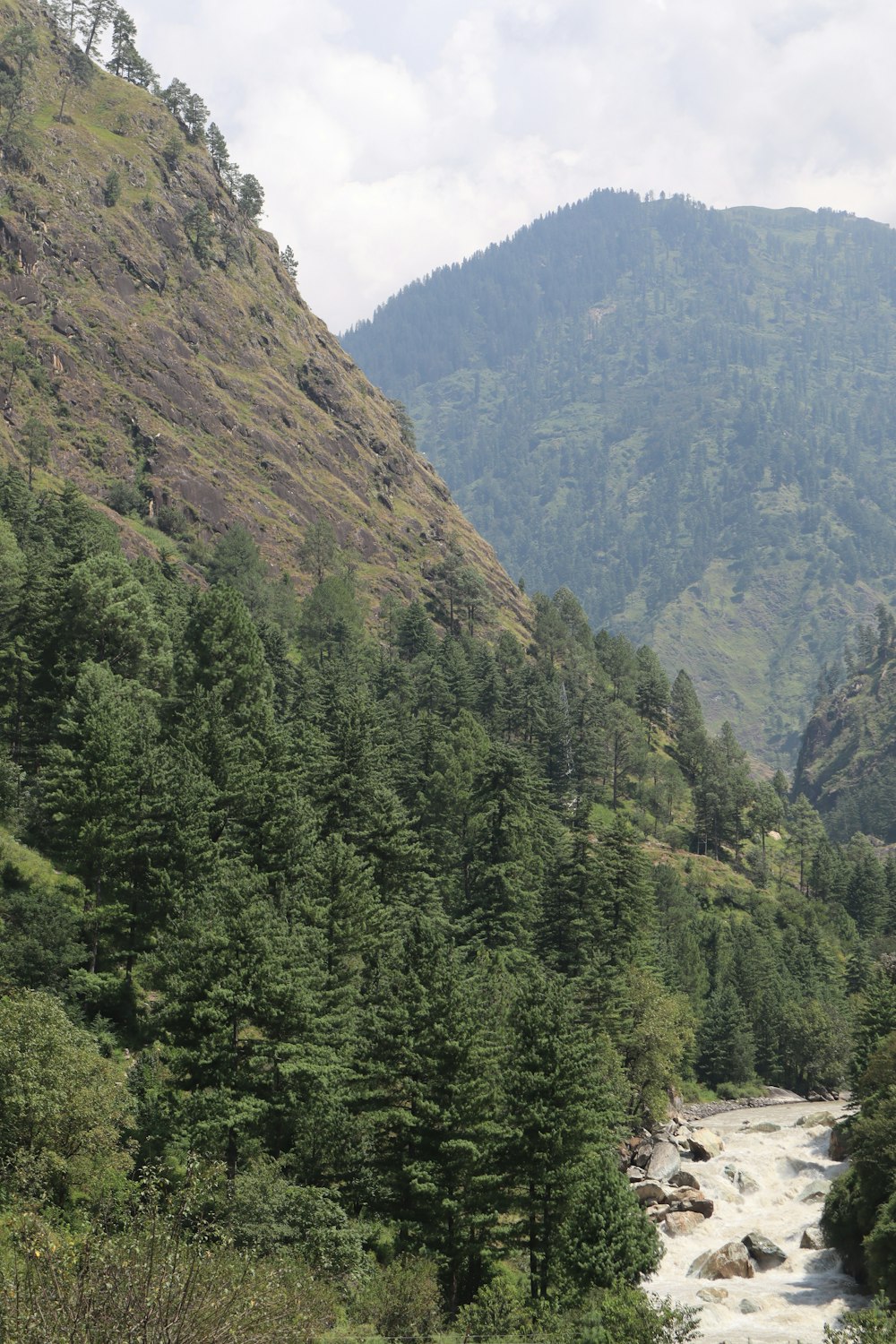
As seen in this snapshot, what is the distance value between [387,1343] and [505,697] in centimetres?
12879

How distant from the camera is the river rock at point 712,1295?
63.5 meters

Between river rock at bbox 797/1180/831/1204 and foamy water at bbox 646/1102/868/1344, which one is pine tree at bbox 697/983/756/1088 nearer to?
foamy water at bbox 646/1102/868/1344

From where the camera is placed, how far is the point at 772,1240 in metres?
74.5

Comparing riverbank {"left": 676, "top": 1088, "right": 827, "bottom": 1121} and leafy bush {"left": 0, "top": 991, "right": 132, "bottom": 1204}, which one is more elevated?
leafy bush {"left": 0, "top": 991, "right": 132, "bottom": 1204}

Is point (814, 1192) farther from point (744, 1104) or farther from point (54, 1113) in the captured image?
point (54, 1113)

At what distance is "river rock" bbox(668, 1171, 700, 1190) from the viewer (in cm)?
8200

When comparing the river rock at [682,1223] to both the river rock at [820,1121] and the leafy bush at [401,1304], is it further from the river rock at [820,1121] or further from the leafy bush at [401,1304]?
the leafy bush at [401,1304]

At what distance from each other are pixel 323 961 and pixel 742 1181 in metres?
39.4

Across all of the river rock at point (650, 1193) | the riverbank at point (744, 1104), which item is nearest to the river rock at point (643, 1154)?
the river rock at point (650, 1193)

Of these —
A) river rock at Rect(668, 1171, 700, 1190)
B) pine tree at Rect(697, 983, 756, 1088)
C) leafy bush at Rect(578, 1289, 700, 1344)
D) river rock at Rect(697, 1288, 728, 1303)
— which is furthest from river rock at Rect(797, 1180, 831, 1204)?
pine tree at Rect(697, 983, 756, 1088)

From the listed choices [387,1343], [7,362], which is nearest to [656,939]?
[387,1343]

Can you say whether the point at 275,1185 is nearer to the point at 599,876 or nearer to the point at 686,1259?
the point at 686,1259

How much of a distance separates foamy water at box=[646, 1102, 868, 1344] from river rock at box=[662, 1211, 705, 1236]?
515mm

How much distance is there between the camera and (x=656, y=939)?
129m
